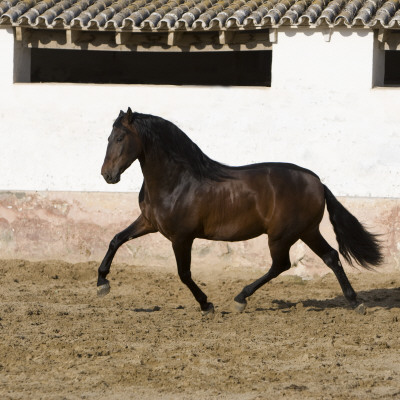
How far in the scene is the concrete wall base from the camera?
11148 mm

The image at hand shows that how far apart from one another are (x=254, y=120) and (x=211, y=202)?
308 centimetres

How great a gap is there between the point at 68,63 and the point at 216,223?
7317mm

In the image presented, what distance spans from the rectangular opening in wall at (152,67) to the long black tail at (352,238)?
6541 millimetres

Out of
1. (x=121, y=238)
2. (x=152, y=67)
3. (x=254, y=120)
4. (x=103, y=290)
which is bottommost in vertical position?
(x=103, y=290)

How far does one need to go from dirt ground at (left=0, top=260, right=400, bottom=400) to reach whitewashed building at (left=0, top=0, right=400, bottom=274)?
35.5 inches

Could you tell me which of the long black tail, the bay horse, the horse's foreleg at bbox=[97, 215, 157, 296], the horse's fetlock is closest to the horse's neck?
the bay horse

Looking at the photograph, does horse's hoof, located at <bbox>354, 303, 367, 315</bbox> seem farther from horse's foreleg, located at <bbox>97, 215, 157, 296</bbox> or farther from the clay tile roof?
the clay tile roof

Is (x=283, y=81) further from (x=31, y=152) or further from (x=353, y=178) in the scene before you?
(x=31, y=152)

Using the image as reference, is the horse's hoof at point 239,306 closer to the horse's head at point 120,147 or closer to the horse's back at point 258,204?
the horse's back at point 258,204

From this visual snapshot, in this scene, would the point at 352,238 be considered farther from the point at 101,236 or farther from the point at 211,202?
the point at 101,236

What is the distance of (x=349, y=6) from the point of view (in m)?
11.5

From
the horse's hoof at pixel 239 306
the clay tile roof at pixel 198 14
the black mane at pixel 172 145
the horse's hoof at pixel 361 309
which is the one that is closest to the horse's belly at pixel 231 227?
the black mane at pixel 172 145

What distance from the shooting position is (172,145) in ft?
27.8

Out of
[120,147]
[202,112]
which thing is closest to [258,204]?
[120,147]
